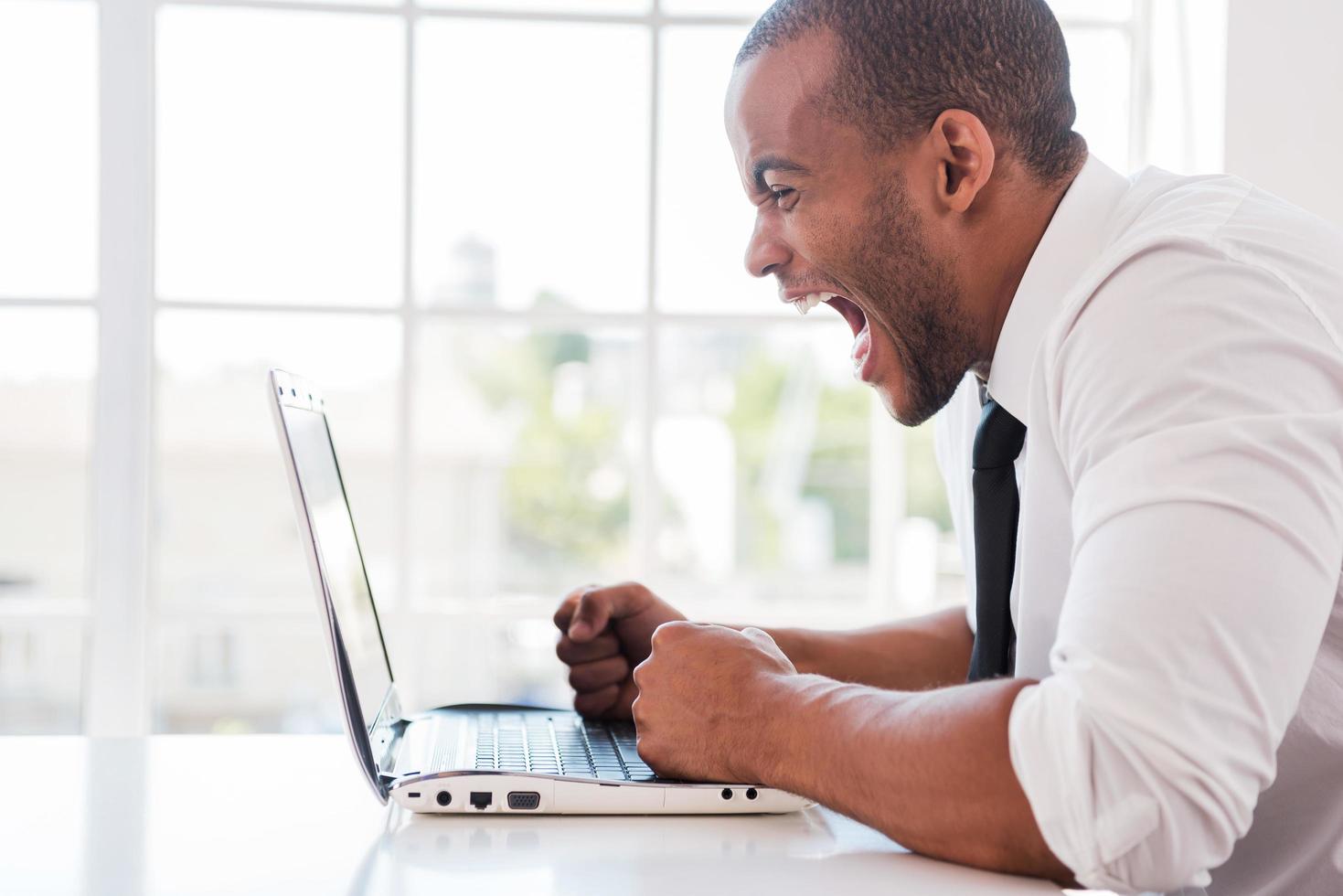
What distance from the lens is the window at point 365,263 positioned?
96.6 inches

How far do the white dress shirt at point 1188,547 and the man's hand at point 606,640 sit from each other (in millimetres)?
549

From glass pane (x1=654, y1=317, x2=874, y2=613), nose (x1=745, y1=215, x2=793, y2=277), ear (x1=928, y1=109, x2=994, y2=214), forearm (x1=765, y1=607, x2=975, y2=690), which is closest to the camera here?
ear (x1=928, y1=109, x2=994, y2=214)

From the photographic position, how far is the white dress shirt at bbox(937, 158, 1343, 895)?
693mm

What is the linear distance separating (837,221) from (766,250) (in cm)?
10

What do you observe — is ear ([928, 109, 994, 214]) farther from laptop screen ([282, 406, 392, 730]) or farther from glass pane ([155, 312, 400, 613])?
glass pane ([155, 312, 400, 613])

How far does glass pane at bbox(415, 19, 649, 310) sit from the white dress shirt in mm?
1795

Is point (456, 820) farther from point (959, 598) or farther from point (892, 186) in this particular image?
point (959, 598)

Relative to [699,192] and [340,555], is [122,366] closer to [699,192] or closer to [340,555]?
[699,192]

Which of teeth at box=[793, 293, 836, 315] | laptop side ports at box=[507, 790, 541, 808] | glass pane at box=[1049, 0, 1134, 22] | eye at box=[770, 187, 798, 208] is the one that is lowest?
laptop side ports at box=[507, 790, 541, 808]

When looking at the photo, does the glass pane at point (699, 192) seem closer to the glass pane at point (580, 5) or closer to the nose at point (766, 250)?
the glass pane at point (580, 5)

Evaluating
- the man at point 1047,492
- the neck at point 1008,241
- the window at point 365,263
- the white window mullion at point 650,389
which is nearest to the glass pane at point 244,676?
the window at point 365,263

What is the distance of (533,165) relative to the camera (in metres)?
2.66

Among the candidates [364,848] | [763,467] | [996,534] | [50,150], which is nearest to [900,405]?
[996,534]

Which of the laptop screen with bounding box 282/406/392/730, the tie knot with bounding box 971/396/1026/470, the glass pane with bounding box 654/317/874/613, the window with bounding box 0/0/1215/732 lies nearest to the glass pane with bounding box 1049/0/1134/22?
the window with bounding box 0/0/1215/732
